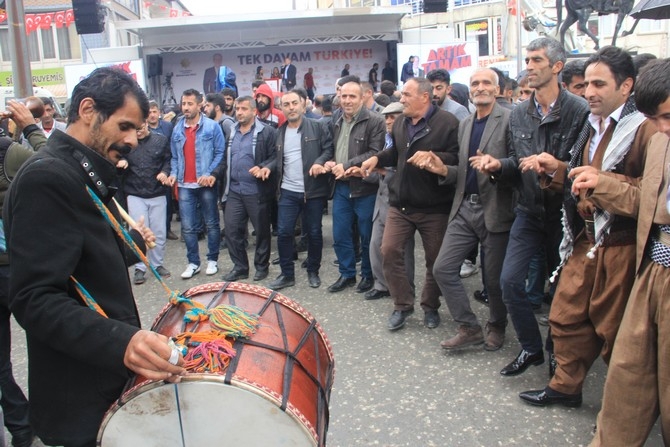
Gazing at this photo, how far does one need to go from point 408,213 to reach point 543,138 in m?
1.43

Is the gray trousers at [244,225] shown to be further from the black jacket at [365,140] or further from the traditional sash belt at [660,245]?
the traditional sash belt at [660,245]

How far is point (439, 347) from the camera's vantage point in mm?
4613

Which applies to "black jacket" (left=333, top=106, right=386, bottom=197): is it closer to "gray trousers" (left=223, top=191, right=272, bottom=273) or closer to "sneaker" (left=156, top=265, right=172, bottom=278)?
"gray trousers" (left=223, top=191, right=272, bottom=273)

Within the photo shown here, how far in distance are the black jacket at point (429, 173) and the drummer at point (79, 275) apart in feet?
10.1

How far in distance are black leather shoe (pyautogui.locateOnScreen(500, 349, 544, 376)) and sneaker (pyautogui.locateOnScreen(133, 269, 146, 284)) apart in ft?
13.9

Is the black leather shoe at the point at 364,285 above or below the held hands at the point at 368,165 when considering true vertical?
below

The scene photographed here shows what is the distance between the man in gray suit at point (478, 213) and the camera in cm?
427

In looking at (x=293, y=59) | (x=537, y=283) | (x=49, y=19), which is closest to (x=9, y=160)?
(x=537, y=283)

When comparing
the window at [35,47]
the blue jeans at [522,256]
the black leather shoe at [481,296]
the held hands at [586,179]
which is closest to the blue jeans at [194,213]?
the black leather shoe at [481,296]

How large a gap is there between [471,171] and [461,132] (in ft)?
1.24

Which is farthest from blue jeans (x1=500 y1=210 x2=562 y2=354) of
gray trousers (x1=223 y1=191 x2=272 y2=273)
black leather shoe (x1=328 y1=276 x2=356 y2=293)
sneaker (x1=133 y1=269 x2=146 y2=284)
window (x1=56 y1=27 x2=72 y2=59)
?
window (x1=56 y1=27 x2=72 y2=59)

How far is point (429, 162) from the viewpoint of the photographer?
14.4 ft

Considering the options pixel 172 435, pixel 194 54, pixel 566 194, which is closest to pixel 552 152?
pixel 566 194

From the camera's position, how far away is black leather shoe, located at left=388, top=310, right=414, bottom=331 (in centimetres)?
495
